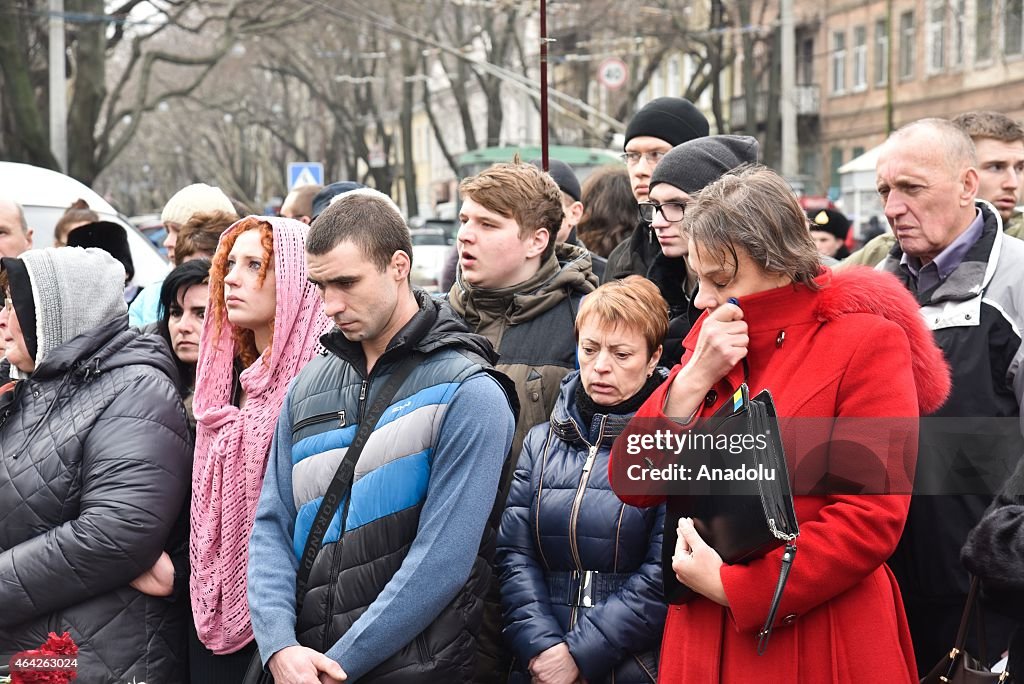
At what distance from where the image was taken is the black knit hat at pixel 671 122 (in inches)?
220

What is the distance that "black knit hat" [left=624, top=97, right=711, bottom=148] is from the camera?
18.4 feet

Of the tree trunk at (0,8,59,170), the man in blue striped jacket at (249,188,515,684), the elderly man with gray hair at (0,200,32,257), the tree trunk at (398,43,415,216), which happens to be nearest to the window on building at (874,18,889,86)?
the tree trunk at (398,43,415,216)

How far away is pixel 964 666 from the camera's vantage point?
3.22m

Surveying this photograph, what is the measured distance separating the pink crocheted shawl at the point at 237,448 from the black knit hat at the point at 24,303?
536 millimetres

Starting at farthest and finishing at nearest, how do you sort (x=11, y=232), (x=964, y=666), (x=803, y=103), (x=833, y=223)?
1. (x=803, y=103)
2. (x=833, y=223)
3. (x=11, y=232)
4. (x=964, y=666)

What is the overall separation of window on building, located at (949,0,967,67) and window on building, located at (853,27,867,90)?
710 cm

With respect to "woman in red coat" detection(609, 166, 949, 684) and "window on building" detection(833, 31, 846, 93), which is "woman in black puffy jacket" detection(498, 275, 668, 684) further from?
"window on building" detection(833, 31, 846, 93)

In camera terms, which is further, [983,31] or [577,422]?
[983,31]

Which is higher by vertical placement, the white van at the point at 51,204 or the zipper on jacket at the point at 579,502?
the white van at the point at 51,204

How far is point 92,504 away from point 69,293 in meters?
0.72

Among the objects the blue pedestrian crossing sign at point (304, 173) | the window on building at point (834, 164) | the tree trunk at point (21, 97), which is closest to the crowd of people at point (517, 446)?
the blue pedestrian crossing sign at point (304, 173)

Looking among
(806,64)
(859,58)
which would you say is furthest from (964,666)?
(806,64)

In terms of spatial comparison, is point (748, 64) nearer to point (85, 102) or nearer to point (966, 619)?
point (85, 102)

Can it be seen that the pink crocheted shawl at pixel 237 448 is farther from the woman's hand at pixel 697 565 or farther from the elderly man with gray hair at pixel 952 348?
the elderly man with gray hair at pixel 952 348
